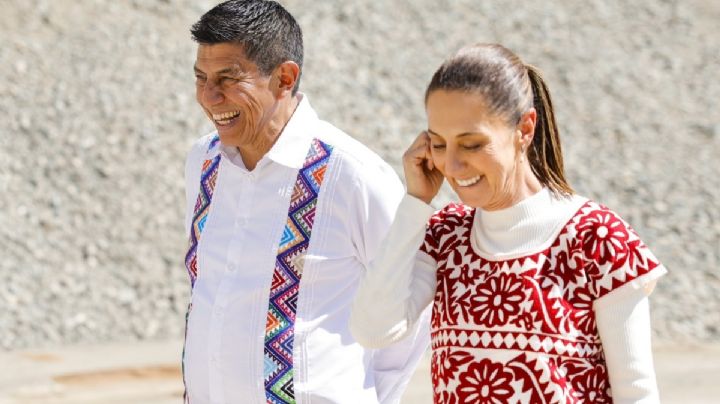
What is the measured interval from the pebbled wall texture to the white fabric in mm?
5563

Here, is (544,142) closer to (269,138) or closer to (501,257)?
(501,257)

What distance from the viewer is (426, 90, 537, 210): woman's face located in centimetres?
249

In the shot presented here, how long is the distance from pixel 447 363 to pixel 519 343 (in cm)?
15

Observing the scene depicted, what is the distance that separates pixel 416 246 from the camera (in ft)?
8.62

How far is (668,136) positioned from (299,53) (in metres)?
9.31

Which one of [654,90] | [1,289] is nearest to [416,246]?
[1,289]

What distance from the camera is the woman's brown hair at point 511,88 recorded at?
251 centimetres

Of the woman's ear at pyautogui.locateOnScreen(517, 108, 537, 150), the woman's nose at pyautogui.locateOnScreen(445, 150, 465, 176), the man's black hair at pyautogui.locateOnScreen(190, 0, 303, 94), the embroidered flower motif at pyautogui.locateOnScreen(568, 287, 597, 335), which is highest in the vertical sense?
the man's black hair at pyautogui.locateOnScreen(190, 0, 303, 94)

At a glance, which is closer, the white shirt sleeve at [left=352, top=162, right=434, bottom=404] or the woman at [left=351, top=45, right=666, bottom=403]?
the woman at [left=351, top=45, right=666, bottom=403]

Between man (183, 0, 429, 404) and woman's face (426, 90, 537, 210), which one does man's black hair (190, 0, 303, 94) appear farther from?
woman's face (426, 90, 537, 210)

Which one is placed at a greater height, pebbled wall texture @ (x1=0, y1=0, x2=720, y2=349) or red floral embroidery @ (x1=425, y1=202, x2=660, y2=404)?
pebbled wall texture @ (x1=0, y1=0, x2=720, y2=349)

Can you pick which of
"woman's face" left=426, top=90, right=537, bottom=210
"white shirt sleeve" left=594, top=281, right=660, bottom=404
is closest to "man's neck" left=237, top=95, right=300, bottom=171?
"woman's face" left=426, top=90, right=537, bottom=210

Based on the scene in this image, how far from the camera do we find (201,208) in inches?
136

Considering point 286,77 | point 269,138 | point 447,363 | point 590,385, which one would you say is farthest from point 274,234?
point 590,385
